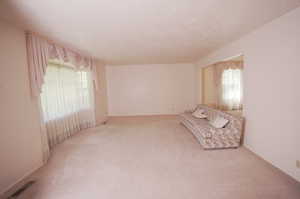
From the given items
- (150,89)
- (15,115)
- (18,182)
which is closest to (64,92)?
(15,115)

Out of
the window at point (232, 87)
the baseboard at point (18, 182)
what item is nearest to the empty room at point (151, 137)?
the baseboard at point (18, 182)

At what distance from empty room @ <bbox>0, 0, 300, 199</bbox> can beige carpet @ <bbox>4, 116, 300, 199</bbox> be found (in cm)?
2

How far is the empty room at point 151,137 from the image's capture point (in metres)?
1.65

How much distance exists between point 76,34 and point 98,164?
2316mm

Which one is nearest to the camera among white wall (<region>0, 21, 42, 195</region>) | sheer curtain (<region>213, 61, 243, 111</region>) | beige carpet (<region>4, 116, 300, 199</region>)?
beige carpet (<region>4, 116, 300, 199</region>)

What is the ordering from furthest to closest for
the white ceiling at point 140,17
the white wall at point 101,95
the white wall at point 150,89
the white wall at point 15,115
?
the white wall at point 150,89 < the white wall at point 101,95 < the white wall at point 15,115 < the white ceiling at point 140,17

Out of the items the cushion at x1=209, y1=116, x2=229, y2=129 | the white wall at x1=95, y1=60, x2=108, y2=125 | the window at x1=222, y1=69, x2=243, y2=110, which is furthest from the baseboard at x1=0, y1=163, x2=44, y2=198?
the window at x1=222, y1=69, x2=243, y2=110

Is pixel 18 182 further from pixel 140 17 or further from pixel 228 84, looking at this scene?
pixel 228 84

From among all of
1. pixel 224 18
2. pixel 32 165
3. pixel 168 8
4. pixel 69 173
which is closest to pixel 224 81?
pixel 224 18

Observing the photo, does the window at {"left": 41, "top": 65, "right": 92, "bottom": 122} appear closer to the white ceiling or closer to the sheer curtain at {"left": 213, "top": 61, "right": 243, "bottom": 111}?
the white ceiling

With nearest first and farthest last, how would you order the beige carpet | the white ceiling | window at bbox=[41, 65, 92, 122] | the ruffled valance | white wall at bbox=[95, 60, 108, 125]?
the white ceiling, the beige carpet, the ruffled valance, window at bbox=[41, 65, 92, 122], white wall at bbox=[95, 60, 108, 125]

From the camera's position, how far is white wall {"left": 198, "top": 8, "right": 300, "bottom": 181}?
177 cm

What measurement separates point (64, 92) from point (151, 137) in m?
2.57

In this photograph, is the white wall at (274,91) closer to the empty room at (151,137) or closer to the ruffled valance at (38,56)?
the empty room at (151,137)
